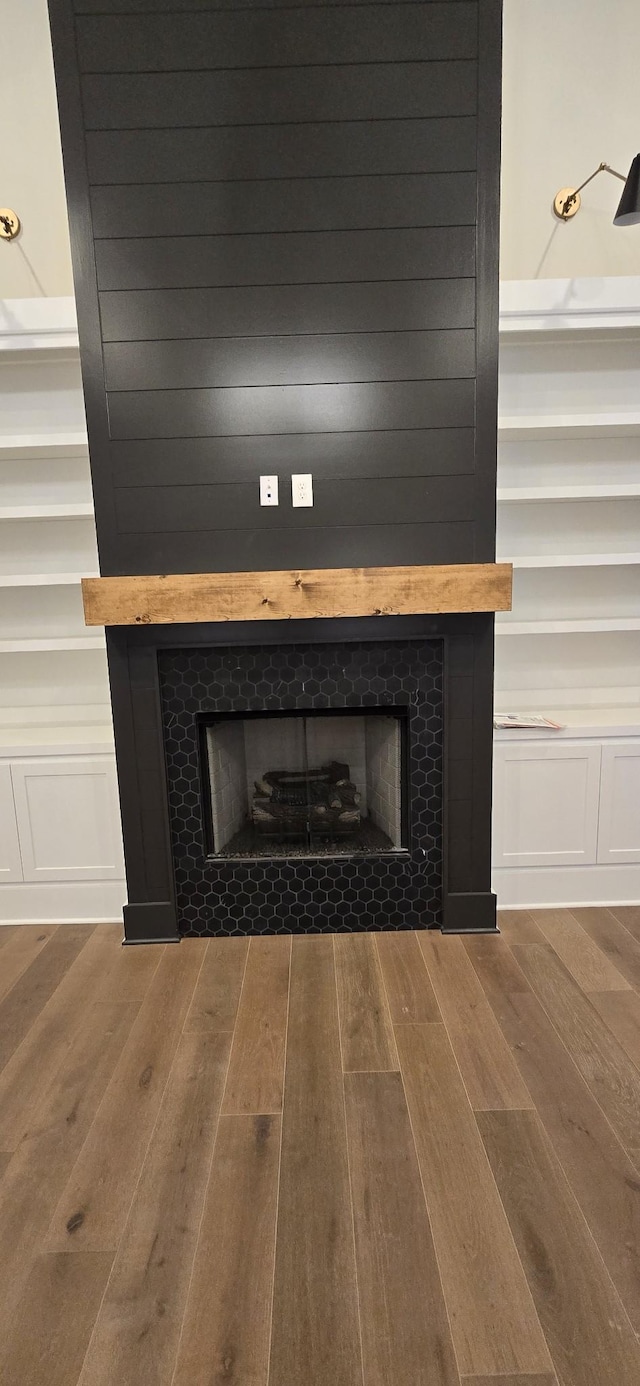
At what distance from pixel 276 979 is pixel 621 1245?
1217 mm

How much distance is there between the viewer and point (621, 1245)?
1434 millimetres

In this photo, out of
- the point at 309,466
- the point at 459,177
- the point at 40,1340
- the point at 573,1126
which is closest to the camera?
the point at 40,1340

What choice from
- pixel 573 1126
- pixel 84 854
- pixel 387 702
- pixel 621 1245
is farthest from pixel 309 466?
pixel 621 1245

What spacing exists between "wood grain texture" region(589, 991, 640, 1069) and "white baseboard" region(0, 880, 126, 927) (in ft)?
5.58

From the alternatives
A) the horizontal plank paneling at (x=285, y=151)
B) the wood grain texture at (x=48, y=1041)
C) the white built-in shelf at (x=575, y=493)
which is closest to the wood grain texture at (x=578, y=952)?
the wood grain texture at (x=48, y=1041)

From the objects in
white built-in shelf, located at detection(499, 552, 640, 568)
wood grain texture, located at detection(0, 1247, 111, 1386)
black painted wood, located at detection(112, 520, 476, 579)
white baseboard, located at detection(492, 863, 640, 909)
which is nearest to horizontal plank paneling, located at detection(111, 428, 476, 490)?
black painted wood, located at detection(112, 520, 476, 579)

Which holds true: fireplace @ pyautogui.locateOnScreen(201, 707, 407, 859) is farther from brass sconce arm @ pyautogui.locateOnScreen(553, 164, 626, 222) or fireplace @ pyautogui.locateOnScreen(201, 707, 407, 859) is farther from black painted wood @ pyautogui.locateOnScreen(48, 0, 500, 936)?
brass sconce arm @ pyautogui.locateOnScreen(553, 164, 626, 222)

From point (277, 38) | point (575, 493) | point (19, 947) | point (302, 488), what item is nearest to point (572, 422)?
point (575, 493)

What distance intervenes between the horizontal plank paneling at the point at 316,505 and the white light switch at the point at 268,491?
0.06 ft

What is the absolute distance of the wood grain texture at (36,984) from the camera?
86.0 inches

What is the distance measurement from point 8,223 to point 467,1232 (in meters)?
3.38

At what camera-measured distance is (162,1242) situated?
148 centimetres

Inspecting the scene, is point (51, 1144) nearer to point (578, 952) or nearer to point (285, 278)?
point (578, 952)

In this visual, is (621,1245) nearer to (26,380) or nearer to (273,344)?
(273,344)
